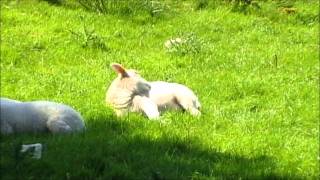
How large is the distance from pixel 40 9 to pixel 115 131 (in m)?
6.82

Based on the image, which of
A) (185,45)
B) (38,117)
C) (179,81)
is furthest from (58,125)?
(185,45)

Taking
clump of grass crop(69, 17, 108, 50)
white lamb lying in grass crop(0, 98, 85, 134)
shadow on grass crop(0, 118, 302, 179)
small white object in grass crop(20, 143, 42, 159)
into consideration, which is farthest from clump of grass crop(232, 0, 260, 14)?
small white object in grass crop(20, 143, 42, 159)

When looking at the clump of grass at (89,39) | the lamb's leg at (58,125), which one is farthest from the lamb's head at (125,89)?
the clump of grass at (89,39)

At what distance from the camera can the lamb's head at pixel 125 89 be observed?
8617 mm

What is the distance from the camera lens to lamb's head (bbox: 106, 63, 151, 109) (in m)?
8.62

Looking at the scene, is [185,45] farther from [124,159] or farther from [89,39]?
[124,159]

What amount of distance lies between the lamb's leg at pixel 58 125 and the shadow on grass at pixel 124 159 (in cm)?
14

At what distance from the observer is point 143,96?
864 cm

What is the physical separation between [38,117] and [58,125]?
231mm

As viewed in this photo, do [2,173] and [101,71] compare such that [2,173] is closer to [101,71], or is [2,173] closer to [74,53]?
[101,71]

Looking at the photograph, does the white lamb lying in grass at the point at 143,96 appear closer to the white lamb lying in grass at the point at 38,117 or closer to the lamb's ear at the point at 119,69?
the lamb's ear at the point at 119,69

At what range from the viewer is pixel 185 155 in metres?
7.15

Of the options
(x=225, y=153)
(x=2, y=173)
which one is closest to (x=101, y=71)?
(x=225, y=153)

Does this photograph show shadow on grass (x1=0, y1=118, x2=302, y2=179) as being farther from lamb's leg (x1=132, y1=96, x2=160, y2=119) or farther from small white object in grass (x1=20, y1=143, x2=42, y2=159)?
lamb's leg (x1=132, y1=96, x2=160, y2=119)
